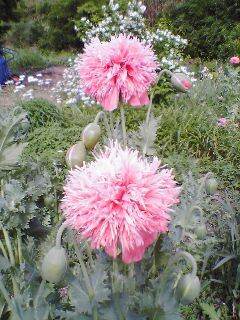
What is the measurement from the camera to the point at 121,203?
85 cm

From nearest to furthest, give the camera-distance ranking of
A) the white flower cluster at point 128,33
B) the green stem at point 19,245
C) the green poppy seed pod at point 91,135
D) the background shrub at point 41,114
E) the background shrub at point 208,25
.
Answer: the green poppy seed pod at point 91,135 → the green stem at point 19,245 → the background shrub at point 41,114 → the white flower cluster at point 128,33 → the background shrub at point 208,25

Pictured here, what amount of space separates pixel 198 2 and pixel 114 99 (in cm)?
813

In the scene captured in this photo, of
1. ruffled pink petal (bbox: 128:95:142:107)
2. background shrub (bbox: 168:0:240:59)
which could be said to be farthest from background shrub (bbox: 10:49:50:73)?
ruffled pink petal (bbox: 128:95:142:107)

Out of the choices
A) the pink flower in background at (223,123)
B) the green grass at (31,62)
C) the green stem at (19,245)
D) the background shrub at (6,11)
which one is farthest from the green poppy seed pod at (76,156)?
the green grass at (31,62)

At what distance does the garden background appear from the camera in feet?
4.51

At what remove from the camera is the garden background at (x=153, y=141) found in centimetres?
138

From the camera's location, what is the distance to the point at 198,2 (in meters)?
8.80

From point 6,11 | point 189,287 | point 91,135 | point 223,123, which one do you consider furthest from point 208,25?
point 189,287

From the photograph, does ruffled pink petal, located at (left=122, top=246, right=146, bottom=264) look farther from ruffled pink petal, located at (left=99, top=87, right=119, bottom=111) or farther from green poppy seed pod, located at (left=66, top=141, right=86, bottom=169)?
ruffled pink petal, located at (left=99, top=87, right=119, bottom=111)

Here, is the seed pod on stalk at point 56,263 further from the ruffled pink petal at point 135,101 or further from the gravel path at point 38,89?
the gravel path at point 38,89

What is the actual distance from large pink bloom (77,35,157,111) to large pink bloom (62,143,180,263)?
32 cm

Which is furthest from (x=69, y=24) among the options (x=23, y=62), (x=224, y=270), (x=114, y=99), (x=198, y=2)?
(x=114, y=99)

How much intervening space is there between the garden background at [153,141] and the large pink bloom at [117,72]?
166 millimetres

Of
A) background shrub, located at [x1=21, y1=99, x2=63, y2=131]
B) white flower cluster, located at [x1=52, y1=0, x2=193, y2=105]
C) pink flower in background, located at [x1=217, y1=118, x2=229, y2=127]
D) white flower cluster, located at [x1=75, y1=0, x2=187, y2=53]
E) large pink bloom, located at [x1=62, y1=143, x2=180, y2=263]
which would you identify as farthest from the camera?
white flower cluster, located at [x1=75, y1=0, x2=187, y2=53]
